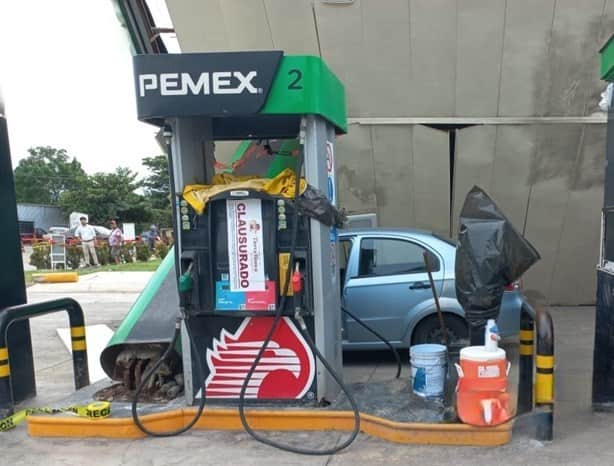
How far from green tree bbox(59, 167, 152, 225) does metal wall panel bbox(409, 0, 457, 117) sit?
37775 mm

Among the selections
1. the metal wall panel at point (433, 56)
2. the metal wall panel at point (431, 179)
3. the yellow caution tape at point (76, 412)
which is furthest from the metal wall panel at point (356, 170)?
the yellow caution tape at point (76, 412)

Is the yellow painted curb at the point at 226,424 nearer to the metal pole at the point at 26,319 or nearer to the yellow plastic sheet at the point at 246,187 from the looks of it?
the metal pole at the point at 26,319

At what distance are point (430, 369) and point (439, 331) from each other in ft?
4.95

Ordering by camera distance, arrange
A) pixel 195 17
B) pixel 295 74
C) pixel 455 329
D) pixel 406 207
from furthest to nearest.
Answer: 1. pixel 406 207
2. pixel 195 17
3. pixel 455 329
4. pixel 295 74

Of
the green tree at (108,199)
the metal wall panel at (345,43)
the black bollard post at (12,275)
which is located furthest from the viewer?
the green tree at (108,199)

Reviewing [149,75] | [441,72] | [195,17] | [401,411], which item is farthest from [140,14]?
[401,411]

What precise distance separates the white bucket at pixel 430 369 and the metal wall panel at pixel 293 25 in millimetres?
5240

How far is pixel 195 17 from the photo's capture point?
7.78 metres

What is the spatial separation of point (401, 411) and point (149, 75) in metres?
3.32

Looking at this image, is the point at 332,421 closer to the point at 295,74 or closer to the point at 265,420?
the point at 265,420

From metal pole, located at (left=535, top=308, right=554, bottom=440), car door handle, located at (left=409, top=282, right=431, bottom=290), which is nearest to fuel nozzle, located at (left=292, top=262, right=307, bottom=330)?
metal pole, located at (left=535, top=308, right=554, bottom=440)

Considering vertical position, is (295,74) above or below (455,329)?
above

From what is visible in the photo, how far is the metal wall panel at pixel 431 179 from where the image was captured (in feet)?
27.1

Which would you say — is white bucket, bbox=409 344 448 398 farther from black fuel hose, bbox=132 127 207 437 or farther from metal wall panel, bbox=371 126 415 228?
metal wall panel, bbox=371 126 415 228
